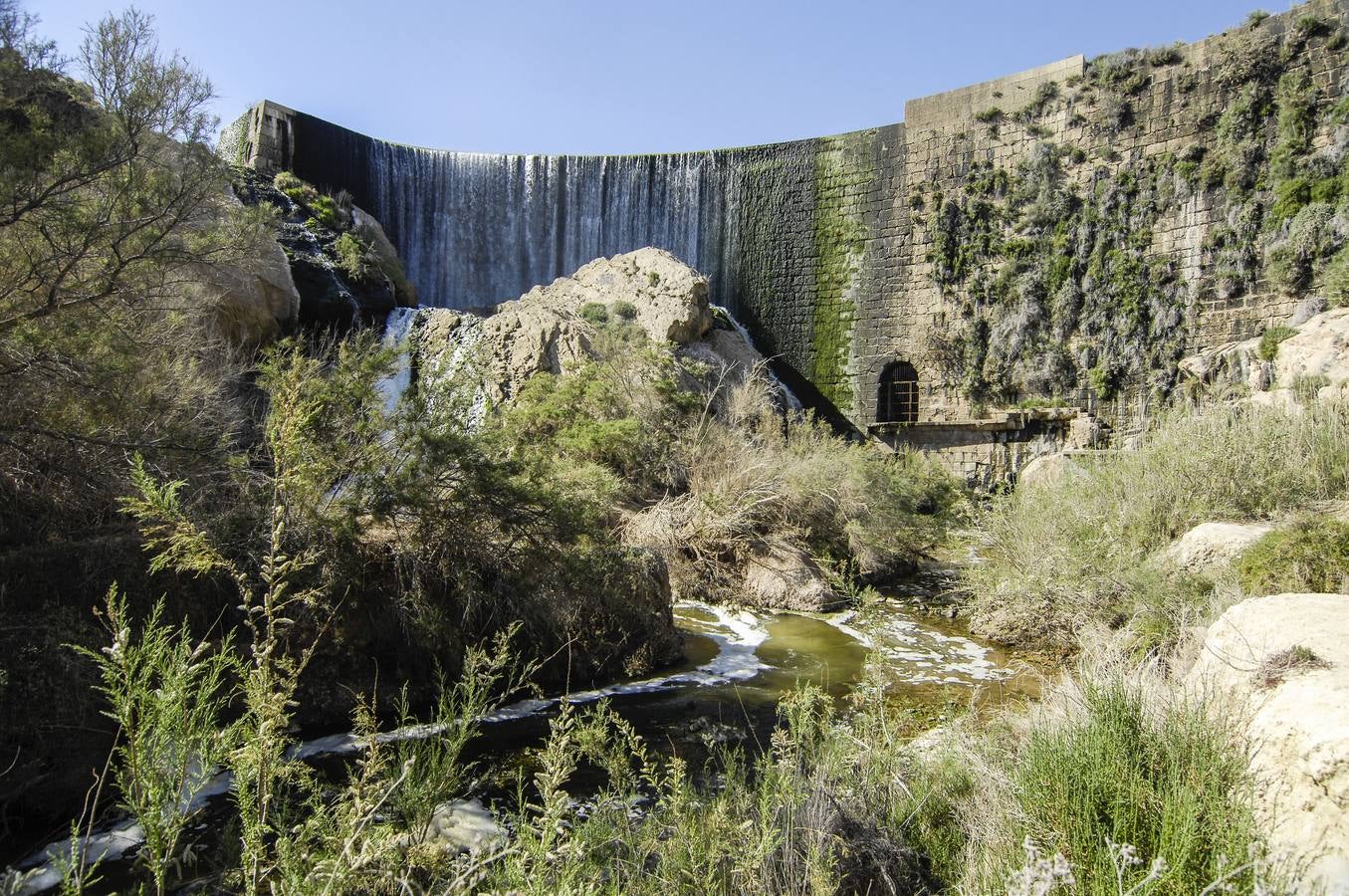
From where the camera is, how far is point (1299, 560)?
5371 millimetres

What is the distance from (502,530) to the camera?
584cm

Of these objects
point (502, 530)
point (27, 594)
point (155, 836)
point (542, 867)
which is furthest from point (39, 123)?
point (542, 867)

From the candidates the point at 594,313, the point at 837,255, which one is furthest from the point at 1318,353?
the point at 837,255

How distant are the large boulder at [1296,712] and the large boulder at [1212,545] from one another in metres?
2.51

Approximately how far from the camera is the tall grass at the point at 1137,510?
6852mm

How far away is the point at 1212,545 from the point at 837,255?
13563mm

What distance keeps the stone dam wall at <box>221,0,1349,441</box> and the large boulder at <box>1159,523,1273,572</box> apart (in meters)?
9.34

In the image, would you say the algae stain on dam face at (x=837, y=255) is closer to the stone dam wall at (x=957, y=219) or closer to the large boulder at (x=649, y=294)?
the stone dam wall at (x=957, y=219)

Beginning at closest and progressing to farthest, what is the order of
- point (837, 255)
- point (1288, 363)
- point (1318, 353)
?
point (1318, 353)
point (1288, 363)
point (837, 255)

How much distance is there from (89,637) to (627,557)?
347 centimetres

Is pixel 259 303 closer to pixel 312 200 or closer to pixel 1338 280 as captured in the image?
pixel 312 200

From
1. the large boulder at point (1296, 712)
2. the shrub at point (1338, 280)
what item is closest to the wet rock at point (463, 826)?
the large boulder at point (1296, 712)

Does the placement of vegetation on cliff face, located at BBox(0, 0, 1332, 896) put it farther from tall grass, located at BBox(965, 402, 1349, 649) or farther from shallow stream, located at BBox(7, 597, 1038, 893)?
shallow stream, located at BBox(7, 597, 1038, 893)

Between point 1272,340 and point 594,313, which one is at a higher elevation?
point 594,313
